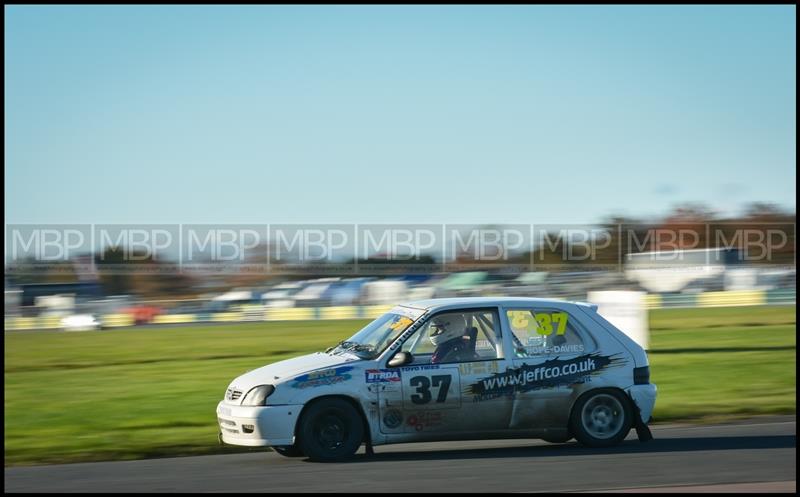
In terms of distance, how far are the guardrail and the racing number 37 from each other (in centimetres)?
3025

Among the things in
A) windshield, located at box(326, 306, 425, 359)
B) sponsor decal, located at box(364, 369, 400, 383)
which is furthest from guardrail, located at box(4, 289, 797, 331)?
sponsor decal, located at box(364, 369, 400, 383)

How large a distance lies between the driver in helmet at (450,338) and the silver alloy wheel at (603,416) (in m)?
1.31

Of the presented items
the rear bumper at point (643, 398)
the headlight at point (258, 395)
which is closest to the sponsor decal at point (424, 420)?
the headlight at point (258, 395)

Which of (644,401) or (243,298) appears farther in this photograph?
(243,298)

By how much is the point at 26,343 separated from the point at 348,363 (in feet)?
87.4

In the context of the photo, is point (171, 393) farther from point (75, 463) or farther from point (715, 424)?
point (715, 424)

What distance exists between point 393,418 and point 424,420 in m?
0.30

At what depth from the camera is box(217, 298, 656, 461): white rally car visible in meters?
9.38

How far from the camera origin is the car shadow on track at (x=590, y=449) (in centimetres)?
974

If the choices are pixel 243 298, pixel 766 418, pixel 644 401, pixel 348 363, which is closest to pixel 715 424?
pixel 766 418

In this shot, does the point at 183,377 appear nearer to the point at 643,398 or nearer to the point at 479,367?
the point at 479,367

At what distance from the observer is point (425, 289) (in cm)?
4369

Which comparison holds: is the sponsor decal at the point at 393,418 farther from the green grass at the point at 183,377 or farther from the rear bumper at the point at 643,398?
the green grass at the point at 183,377

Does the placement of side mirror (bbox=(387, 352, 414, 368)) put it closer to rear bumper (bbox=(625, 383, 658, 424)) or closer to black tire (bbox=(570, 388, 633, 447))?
black tire (bbox=(570, 388, 633, 447))
